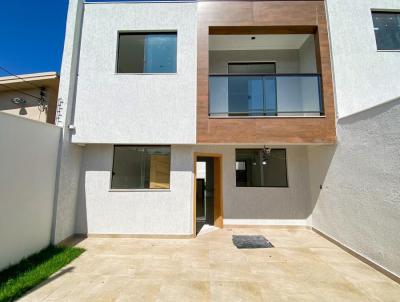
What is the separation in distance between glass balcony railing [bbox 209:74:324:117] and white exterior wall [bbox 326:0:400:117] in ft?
2.18

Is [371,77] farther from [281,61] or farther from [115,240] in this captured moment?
[115,240]

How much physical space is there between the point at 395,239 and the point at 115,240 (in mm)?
A: 6386

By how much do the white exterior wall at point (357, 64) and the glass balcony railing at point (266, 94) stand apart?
66 centimetres

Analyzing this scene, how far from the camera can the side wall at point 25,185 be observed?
402 centimetres

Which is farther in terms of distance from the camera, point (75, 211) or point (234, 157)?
point (234, 157)

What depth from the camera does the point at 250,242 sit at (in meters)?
5.65

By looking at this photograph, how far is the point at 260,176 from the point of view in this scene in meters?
7.21

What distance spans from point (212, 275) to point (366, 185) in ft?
12.6

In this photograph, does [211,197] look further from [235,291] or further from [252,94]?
[235,291]

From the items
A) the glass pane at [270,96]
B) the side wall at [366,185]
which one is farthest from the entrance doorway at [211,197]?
the side wall at [366,185]

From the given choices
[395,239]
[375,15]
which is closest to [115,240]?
[395,239]

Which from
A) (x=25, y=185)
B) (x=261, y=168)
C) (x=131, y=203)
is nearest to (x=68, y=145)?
(x=25, y=185)

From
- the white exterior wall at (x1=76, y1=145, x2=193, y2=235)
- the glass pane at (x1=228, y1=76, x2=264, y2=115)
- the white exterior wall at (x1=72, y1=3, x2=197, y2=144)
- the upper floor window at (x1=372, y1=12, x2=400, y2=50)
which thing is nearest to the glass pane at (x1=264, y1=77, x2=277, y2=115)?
the glass pane at (x1=228, y1=76, x2=264, y2=115)

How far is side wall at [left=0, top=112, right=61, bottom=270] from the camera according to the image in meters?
4.02
